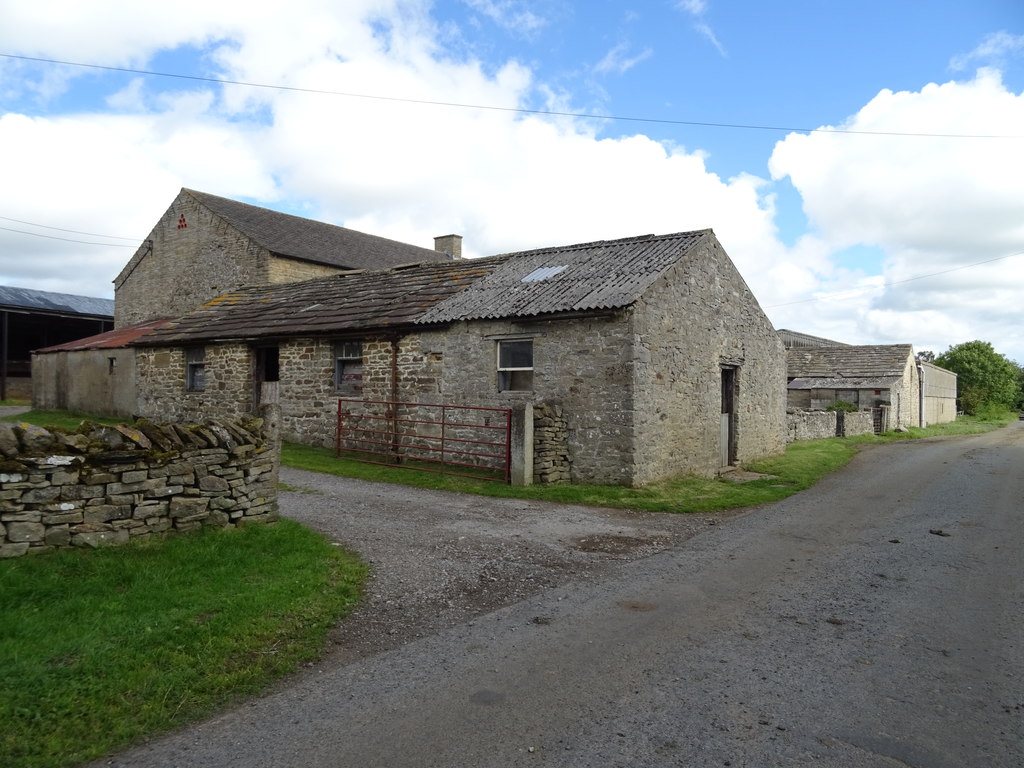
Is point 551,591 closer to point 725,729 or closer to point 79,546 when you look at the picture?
point 725,729

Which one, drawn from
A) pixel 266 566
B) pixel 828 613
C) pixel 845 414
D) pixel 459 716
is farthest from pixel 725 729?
pixel 845 414

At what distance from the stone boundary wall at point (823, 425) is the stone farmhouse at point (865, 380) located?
231 cm

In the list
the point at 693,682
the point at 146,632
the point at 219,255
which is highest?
the point at 219,255

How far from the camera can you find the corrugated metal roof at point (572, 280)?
13.0 metres

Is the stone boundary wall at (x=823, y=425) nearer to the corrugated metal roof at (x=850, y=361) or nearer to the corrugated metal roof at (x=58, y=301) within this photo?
the corrugated metal roof at (x=850, y=361)

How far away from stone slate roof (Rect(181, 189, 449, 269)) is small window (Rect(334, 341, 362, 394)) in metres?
12.8

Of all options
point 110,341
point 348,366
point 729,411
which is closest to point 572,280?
point 729,411

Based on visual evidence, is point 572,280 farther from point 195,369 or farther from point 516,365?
point 195,369

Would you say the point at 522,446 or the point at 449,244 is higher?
the point at 449,244

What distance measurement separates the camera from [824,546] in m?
8.35

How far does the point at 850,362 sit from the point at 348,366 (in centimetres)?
2990

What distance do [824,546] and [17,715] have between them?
27.3 ft

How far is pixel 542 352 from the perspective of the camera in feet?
43.6

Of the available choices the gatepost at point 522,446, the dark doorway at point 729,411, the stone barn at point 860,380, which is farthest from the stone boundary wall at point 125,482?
the stone barn at point 860,380
